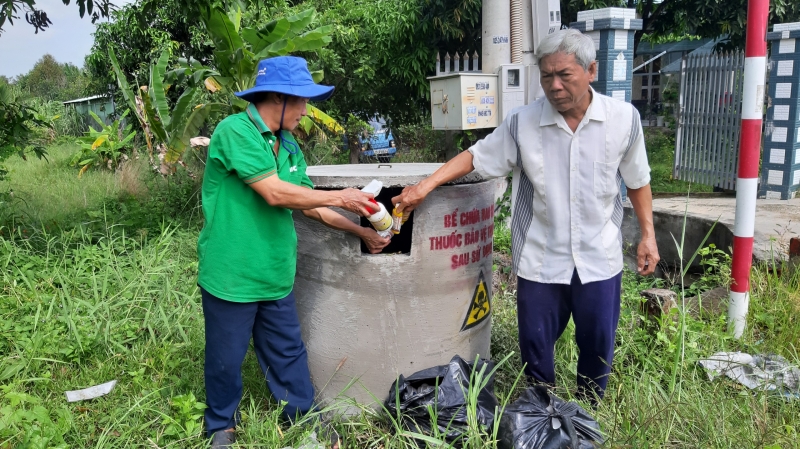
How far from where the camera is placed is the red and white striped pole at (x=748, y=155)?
3332 millimetres

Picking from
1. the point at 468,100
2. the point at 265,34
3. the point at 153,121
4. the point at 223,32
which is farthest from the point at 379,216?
the point at 153,121

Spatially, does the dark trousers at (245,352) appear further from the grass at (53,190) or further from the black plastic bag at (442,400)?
the grass at (53,190)

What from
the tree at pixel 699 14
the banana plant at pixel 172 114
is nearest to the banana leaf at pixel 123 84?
the banana plant at pixel 172 114

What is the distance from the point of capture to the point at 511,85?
230 inches

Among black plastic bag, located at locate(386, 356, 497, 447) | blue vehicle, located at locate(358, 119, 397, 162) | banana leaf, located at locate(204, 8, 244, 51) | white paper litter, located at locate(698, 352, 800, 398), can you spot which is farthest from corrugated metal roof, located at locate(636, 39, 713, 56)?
black plastic bag, located at locate(386, 356, 497, 447)

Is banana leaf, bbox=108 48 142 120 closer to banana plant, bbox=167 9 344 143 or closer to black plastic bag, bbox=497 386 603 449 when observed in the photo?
banana plant, bbox=167 9 344 143

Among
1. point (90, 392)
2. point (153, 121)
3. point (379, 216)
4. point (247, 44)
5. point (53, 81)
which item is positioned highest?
point (53, 81)

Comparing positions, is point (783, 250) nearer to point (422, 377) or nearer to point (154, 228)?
point (422, 377)

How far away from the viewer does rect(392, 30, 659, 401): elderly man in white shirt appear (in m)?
2.54

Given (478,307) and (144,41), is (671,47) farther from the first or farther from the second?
(478,307)

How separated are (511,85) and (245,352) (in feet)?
13.3

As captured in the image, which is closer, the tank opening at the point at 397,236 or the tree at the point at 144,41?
the tank opening at the point at 397,236

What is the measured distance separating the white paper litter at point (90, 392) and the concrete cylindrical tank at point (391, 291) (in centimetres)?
115

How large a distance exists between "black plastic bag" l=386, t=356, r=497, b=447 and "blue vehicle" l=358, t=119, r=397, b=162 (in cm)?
749
